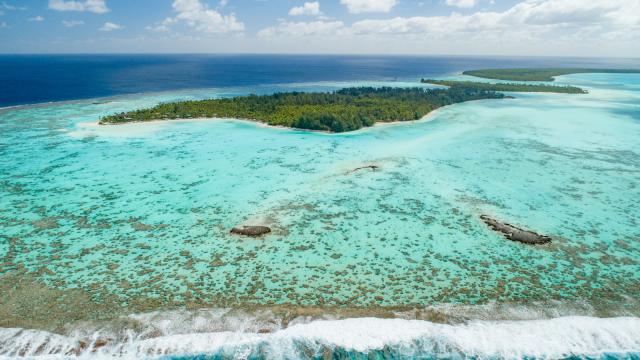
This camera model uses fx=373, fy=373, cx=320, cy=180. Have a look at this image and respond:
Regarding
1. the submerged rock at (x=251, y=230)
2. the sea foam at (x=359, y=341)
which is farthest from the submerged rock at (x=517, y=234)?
the submerged rock at (x=251, y=230)

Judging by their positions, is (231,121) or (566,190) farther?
(231,121)

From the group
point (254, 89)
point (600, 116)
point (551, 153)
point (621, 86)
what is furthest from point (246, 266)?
point (621, 86)

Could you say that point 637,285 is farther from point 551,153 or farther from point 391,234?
point 551,153

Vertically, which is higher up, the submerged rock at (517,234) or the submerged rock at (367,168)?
the submerged rock at (367,168)

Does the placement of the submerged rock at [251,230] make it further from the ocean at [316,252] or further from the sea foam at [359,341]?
the sea foam at [359,341]

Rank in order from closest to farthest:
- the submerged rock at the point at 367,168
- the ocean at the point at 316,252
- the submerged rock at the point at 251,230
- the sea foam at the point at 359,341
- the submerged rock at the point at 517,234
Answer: the sea foam at the point at 359,341
the ocean at the point at 316,252
the submerged rock at the point at 517,234
the submerged rock at the point at 251,230
the submerged rock at the point at 367,168

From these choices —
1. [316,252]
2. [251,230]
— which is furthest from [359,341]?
[251,230]
